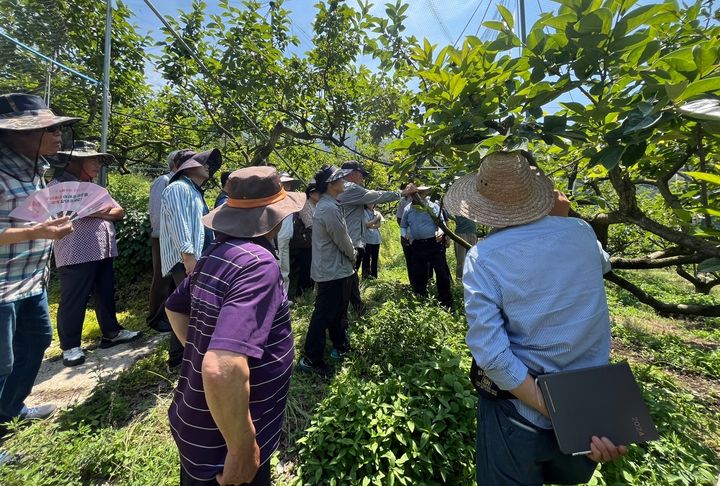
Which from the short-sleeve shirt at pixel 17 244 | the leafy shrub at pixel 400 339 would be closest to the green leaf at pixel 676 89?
the leafy shrub at pixel 400 339

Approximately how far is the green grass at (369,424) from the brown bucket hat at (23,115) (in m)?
1.93

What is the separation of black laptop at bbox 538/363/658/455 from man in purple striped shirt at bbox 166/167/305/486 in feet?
3.30

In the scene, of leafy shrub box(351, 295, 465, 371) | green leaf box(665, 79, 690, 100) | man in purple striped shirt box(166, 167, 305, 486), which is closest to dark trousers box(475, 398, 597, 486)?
man in purple striped shirt box(166, 167, 305, 486)

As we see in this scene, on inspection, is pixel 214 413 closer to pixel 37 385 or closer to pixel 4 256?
pixel 4 256

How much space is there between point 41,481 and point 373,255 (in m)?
5.84

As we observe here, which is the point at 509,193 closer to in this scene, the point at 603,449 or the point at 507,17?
the point at 507,17

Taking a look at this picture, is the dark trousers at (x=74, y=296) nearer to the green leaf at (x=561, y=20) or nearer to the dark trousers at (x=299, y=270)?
the dark trousers at (x=299, y=270)

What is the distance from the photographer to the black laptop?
3.72ft

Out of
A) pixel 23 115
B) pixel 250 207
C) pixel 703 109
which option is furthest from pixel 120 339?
pixel 703 109

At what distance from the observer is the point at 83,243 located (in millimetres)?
3268

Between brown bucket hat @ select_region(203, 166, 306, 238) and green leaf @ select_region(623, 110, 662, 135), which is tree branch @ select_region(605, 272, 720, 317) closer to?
green leaf @ select_region(623, 110, 662, 135)

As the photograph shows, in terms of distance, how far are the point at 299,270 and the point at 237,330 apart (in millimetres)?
4974

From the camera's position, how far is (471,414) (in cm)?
226

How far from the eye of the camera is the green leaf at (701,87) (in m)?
1.01
